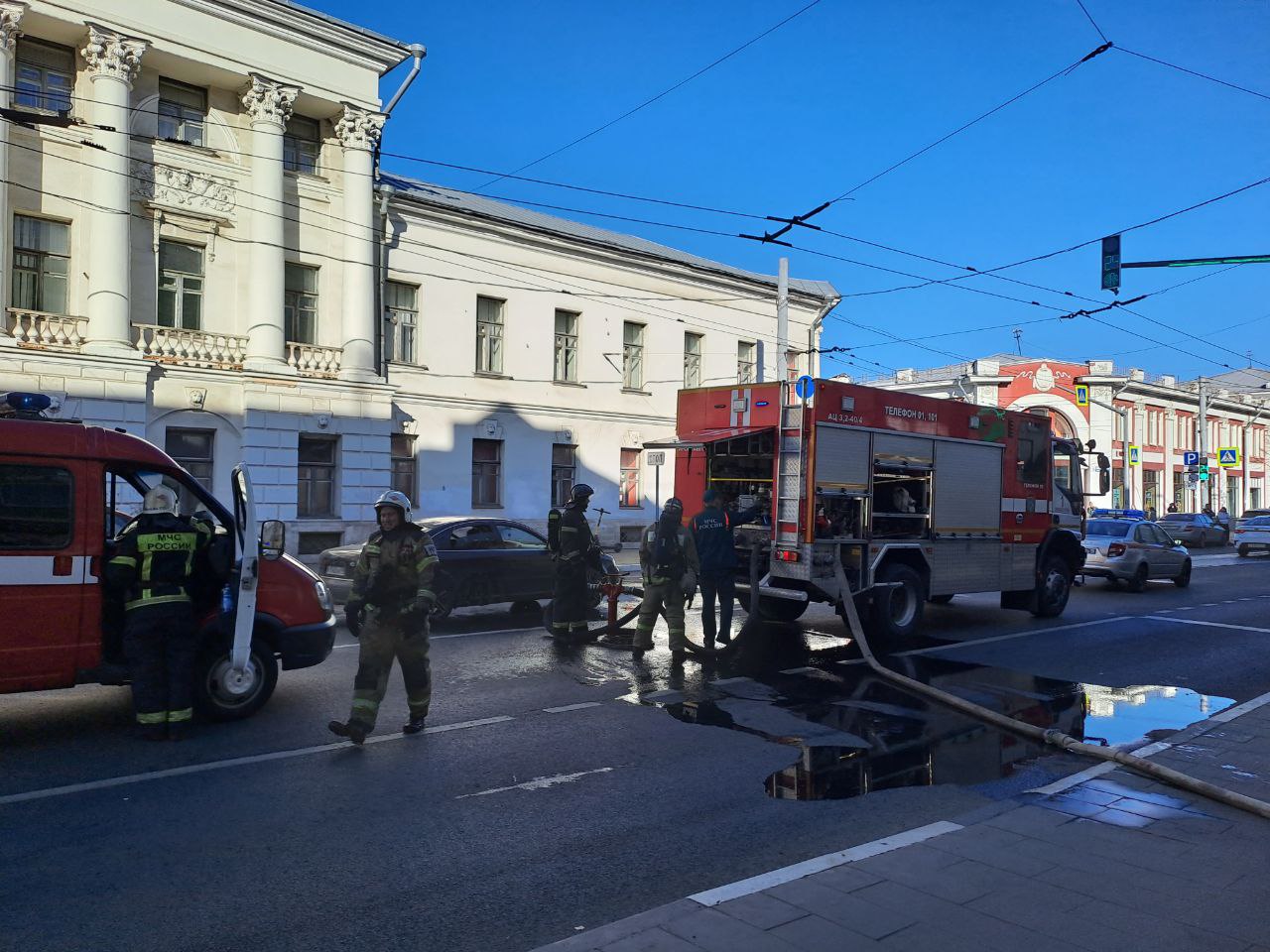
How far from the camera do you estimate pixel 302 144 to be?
895 inches

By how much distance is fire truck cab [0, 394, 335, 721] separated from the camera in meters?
6.50

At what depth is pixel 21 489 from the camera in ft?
21.5

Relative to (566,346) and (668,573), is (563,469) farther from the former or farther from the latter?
(668,573)

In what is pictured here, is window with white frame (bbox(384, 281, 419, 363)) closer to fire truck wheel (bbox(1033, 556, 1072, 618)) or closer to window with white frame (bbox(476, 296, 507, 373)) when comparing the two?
window with white frame (bbox(476, 296, 507, 373))

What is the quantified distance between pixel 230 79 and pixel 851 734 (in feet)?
65.6

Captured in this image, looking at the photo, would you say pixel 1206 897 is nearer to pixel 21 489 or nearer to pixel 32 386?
pixel 21 489

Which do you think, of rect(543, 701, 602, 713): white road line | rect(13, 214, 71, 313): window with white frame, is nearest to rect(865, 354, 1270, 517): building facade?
rect(13, 214, 71, 313): window with white frame

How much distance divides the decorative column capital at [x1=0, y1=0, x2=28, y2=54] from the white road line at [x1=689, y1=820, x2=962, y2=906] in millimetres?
20729

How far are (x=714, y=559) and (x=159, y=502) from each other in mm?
6058

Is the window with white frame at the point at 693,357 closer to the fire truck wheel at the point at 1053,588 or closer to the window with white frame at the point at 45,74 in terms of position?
the fire truck wheel at the point at 1053,588

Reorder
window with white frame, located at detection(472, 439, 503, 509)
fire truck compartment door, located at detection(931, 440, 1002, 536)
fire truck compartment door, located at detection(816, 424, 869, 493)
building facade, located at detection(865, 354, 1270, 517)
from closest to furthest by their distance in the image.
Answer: fire truck compartment door, located at detection(816, 424, 869, 493) → fire truck compartment door, located at detection(931, 440, 1002, 536) → window with white frame, located at detection(472, 439, 503, 509) → building facade, located at detection(865, 354, 1270, 517)

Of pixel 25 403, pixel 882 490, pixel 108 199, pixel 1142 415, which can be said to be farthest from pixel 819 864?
pixel 1142 415

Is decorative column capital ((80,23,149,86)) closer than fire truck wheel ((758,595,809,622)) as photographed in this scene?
No

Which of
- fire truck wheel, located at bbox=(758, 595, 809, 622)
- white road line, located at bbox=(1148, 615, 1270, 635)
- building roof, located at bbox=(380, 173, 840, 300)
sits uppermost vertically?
building roof, located at bbox=(380, 173, 840, 300)
